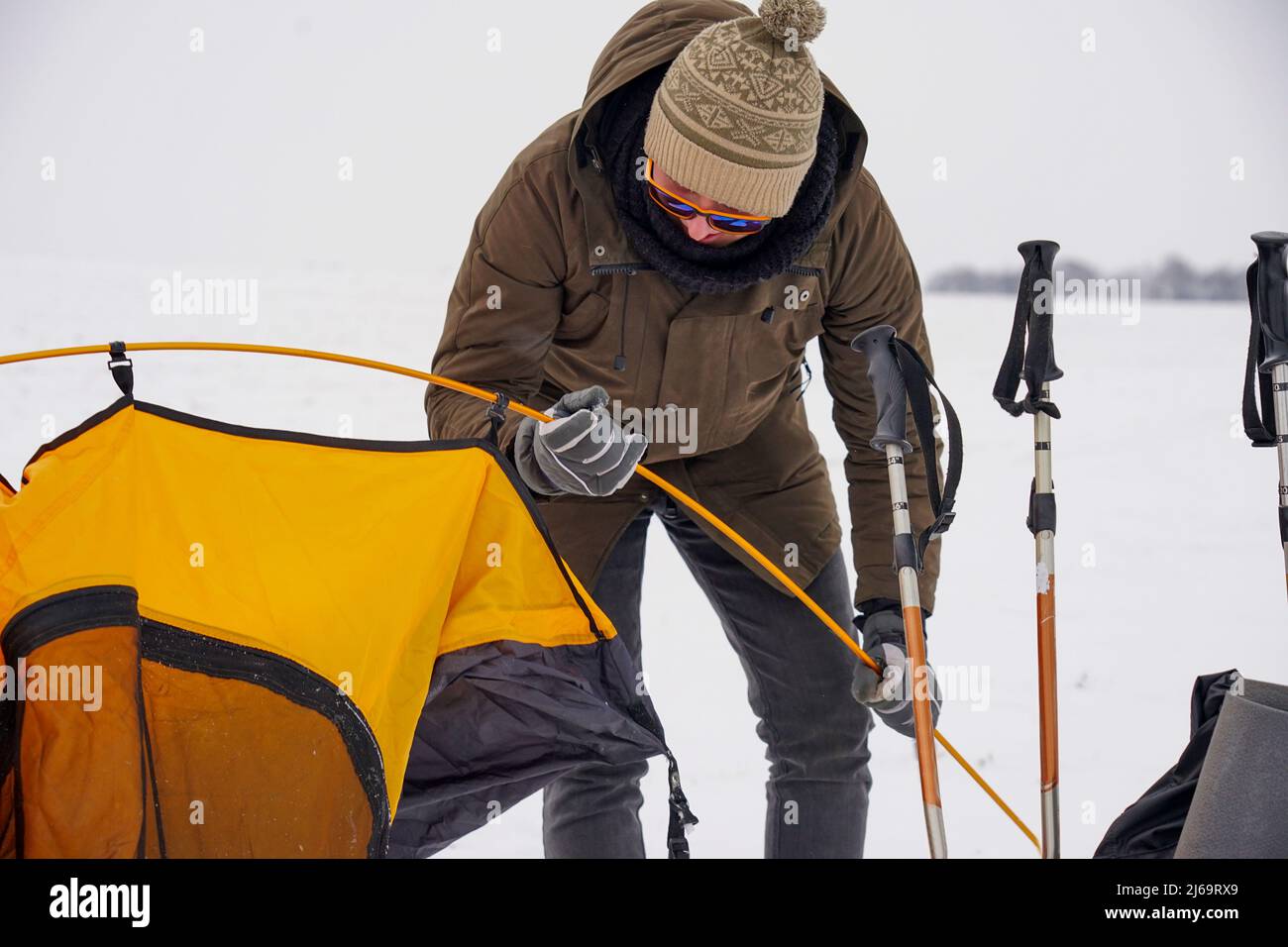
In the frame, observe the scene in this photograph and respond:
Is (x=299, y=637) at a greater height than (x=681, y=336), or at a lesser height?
lesser

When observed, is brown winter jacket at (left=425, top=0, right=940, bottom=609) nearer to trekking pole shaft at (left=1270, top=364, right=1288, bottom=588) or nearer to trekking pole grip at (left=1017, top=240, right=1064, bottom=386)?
trekking pole grip at (left=1017, top=240, right=1064, bottom=386)

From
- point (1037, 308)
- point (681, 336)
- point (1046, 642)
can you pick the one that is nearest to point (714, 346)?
point (681, 336)

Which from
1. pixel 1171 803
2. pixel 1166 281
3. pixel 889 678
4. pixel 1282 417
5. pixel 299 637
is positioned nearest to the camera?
pixel 1171 803

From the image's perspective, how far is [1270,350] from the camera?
140cm

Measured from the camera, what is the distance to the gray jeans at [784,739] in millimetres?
1813

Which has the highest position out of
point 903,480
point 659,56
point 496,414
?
point 659,56

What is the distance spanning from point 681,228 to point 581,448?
1.16 ft

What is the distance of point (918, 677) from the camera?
1488 millimetres

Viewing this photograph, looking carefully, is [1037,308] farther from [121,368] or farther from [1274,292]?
[121,368]

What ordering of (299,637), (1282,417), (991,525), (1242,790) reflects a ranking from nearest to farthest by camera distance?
(1242,790), (1282,417), (299,637), (991,525)

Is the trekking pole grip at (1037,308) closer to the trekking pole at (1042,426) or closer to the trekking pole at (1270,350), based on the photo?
the trekking pole at (1042,426)

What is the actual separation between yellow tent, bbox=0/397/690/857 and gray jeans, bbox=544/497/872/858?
0.75ft

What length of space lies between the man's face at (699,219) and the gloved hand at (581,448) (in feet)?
0.86

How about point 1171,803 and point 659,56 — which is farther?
point 659,56
